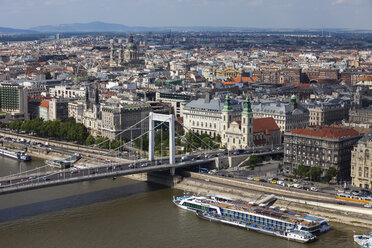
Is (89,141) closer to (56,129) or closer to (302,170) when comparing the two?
(56,129)

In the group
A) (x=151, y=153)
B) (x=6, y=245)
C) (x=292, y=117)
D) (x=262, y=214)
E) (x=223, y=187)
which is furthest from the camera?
(x=292, y=117)

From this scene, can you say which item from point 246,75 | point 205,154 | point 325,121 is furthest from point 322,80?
point 205,154

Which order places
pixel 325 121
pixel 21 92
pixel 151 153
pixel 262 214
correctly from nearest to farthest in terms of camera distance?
pixel 262 214, pixel 151 153, pixel 325 121, pixel 21 92

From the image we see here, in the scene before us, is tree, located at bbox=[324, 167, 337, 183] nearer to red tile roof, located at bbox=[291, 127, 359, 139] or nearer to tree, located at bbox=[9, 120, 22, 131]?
red tile roof, located at bbox=[291, 127, 359, 139]

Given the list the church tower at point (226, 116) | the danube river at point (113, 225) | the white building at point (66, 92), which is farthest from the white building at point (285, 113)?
the white building at point (66, 92)

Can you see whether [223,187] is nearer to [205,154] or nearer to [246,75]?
[205,154]

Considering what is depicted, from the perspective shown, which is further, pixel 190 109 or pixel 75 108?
pixel 75 108

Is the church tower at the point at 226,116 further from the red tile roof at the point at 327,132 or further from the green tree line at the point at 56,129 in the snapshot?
the green tree line at the point at 56,129
